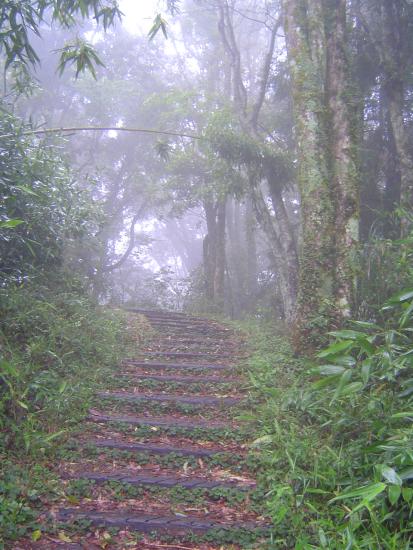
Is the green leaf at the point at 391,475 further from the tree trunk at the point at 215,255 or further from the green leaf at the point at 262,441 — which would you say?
the tree trunk at the point at 215,255

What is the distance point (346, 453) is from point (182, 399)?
7.17ft

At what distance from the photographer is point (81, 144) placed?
20.0 m

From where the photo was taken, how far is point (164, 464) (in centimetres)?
424

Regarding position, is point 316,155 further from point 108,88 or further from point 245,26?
point 245,26

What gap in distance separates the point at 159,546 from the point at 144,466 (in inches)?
37.4

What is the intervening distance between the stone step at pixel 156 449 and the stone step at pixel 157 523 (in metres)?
0.82

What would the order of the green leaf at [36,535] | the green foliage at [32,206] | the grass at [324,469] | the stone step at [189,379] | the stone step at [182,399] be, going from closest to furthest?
1. the grass at [324,469]
2. the green leaf at [36,535]
3. the stone step at [182,399]
4. the green foliage at [32,206]
5. the stone step at [189,379]

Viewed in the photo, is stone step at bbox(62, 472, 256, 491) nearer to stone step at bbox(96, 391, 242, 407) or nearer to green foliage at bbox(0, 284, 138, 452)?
green foliage at bbox(0, 284, 138, 452)

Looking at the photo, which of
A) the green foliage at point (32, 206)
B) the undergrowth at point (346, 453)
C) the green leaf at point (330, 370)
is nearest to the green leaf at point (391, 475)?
the undergrowth at point (346, 453)

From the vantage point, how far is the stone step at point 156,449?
436 cm

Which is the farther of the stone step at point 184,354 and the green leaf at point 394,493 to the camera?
the stone step at point 184,354

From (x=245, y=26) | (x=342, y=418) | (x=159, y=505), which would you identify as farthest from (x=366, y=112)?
(x=245, y=26)

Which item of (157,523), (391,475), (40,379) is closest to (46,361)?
(40,379)

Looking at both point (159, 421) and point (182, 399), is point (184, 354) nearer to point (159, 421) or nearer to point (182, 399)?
point (182, 399)
